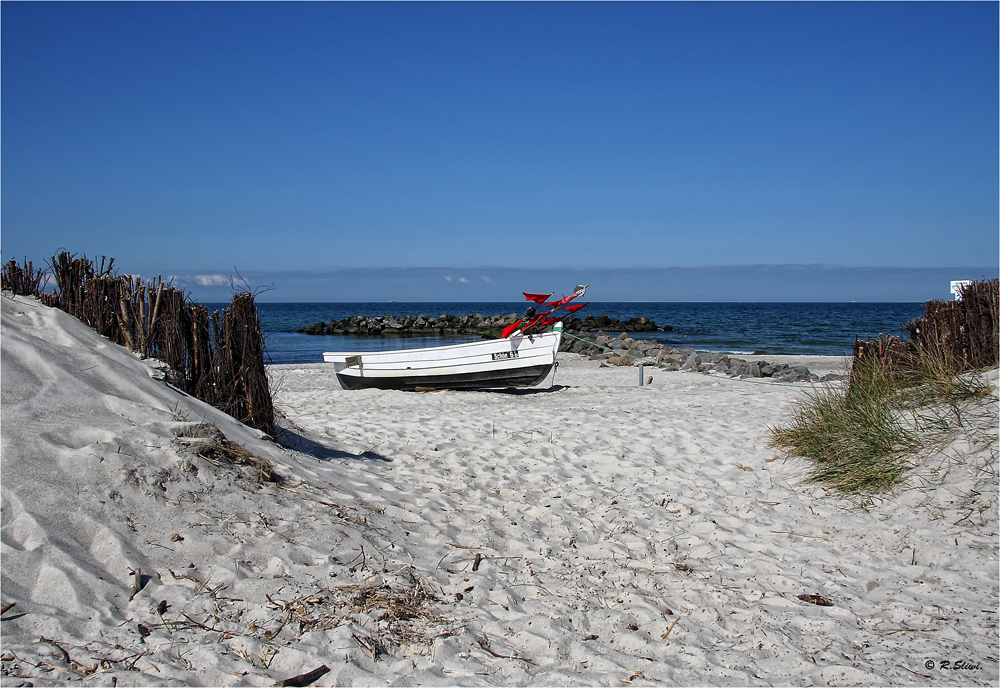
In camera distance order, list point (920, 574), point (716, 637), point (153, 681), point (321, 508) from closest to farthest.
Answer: point (153, 681) < point (716, 637) < point (920, 574) < point (321, 508)

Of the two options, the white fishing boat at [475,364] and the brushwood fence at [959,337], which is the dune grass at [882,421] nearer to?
the brushwood fence at [959,337]

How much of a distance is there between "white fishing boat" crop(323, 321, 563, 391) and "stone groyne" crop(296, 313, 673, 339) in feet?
89.7

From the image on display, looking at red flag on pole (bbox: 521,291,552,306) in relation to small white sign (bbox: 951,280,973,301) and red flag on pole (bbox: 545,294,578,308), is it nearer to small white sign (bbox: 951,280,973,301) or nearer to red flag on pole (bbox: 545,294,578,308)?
red flag on pole (bbox: 545,294,578,308)

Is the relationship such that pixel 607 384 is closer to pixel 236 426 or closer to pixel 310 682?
pixel 236 426

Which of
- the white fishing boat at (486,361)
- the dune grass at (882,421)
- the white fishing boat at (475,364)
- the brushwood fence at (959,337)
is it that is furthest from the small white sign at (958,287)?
the white fishing boat at (475,364)

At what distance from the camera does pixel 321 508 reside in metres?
4.39

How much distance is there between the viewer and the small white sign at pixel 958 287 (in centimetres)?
716

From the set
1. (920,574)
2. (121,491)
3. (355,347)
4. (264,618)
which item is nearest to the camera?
(264,618)

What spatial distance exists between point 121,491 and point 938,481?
18.0ft

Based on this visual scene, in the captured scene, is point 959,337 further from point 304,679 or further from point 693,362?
point 693,362

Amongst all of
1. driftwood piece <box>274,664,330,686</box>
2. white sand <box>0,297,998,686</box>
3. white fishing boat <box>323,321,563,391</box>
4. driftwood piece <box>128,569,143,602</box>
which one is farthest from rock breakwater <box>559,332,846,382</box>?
driftwood piece <box>274,664,330,686</box>

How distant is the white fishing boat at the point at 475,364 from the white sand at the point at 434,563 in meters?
6.98

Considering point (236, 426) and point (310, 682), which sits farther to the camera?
point (236, 426)

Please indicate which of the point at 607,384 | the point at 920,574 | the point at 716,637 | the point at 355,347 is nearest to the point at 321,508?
the point at 716,637
